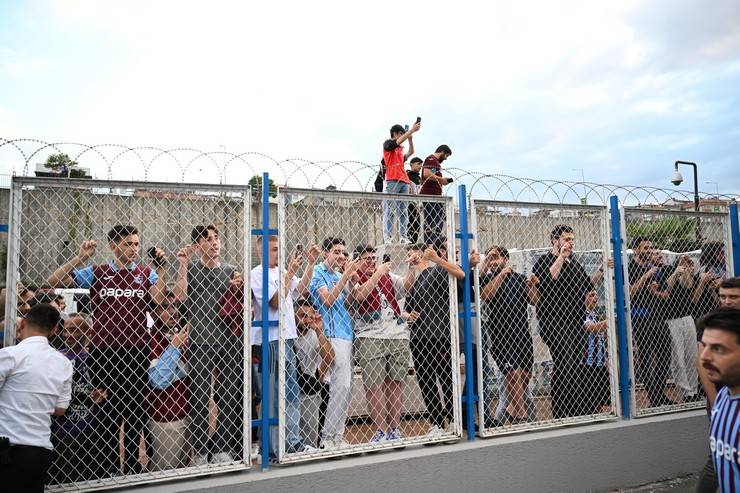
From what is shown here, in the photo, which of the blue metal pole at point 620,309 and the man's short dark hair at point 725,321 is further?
the blue metal pole at point 620,309

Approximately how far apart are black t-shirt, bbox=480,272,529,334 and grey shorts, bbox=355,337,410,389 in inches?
31.2

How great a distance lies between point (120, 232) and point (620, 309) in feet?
14.0

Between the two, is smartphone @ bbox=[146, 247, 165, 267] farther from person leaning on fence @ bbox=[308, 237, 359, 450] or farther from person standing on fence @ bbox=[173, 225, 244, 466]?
person leaning on fence @ bbox=[308, 237, 359, 450]

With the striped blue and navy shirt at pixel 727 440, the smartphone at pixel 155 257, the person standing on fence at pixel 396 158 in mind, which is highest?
the person standing on fence at pixel 396 158

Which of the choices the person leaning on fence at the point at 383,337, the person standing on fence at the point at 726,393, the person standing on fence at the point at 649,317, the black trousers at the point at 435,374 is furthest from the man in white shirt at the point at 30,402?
the person standing on fence at the point at 649,317

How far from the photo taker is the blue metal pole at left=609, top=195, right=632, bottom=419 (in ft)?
16.5

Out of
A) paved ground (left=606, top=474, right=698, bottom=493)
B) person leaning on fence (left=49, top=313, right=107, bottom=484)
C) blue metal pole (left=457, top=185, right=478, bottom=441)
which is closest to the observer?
person leaning on fence (left=49, top=313, right=107, bottom=484)

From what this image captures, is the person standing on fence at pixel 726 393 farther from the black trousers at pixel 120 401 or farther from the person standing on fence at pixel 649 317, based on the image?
the black trousers at pixel 120 401

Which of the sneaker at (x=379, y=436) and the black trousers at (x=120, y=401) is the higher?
the black trousers at (x=120, y=401)

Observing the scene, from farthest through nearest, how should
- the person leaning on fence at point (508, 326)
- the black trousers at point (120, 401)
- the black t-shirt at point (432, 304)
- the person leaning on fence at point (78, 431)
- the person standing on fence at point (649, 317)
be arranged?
1. the person standing on fence at point (649, 317)
2. the person leaning on fence at point (508, 326)
3. the black t-shirt at point (432, 304)
4. the black trousers at point (120, 401)
5. the person leaning on fence at point (78, 431)

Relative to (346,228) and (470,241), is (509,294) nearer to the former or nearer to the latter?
(470,241)

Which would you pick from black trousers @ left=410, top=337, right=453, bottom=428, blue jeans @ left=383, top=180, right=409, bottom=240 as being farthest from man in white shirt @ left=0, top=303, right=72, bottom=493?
blue jeans @ left=383, top=180, right=409, bottom=240

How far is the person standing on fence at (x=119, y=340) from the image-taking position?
3.67 m

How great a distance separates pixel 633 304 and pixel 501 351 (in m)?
1.52
